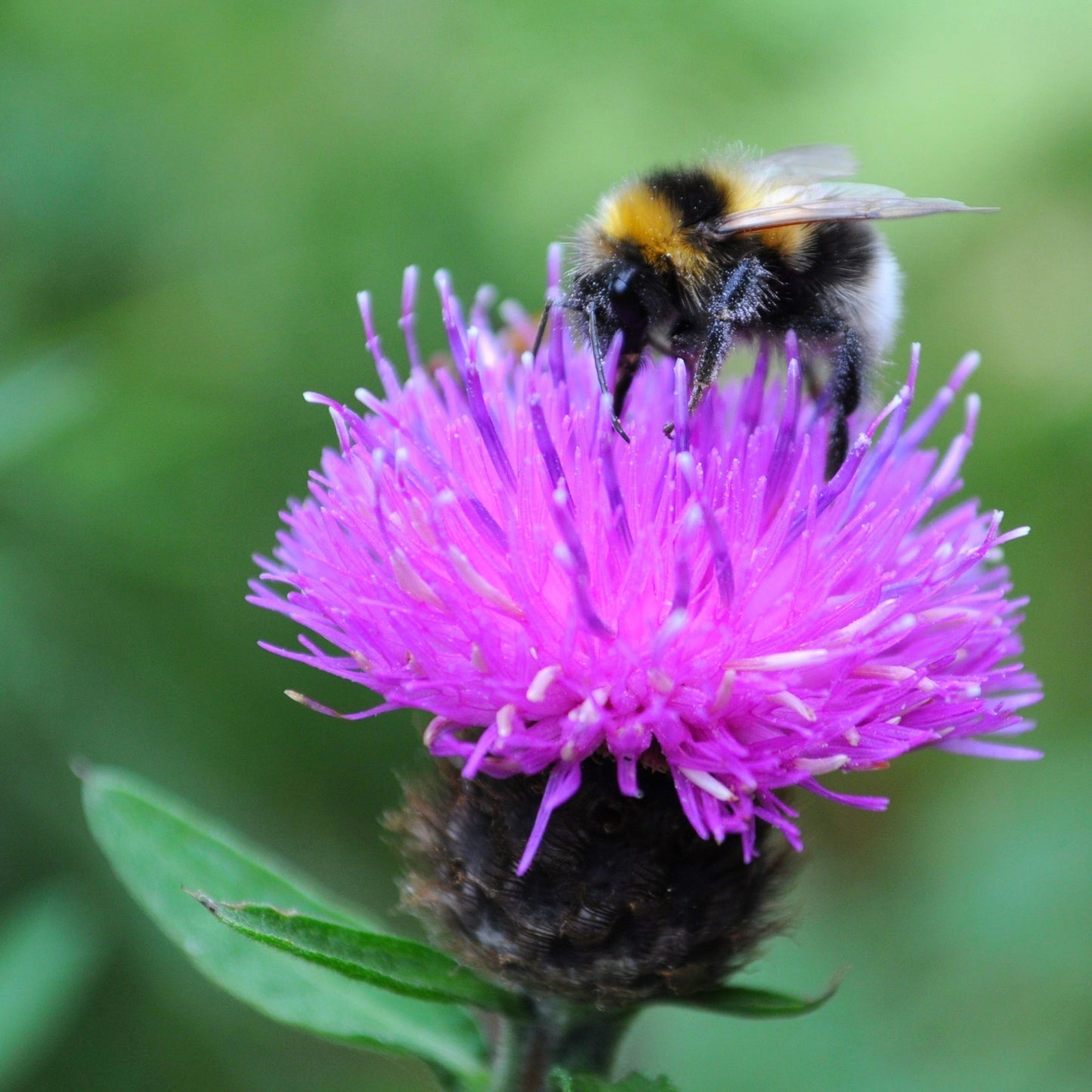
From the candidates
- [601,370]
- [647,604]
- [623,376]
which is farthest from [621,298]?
[647,604]

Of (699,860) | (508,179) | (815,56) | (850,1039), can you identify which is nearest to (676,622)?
(699,860)

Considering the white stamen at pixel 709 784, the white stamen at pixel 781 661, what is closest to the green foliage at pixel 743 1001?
the white stamen at pixel 709 784

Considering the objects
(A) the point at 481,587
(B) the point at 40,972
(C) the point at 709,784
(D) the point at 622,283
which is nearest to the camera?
(C) the point at 709,784

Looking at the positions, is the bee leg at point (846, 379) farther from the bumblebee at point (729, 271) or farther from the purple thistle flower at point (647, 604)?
the purple thistle flower at point (647, 604)

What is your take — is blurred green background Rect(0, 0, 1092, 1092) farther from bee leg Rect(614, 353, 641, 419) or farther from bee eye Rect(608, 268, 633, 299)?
bee eye Rect(608, 268, 633, 299)

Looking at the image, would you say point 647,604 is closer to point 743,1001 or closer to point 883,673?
point 883,673
